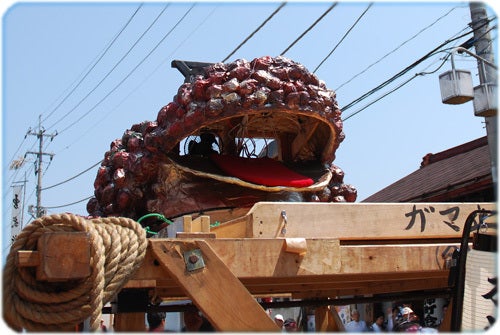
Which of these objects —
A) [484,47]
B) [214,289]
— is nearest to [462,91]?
[484,47]

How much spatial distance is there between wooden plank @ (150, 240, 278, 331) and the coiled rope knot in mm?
151

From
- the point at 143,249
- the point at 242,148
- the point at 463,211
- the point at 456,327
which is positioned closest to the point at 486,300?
the point at 456,327

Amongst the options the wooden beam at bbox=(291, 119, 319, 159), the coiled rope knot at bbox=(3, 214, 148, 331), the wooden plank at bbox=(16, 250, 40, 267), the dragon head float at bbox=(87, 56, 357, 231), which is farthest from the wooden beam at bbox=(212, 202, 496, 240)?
the wooden beam at bbox=(291, 119, 319, 159)

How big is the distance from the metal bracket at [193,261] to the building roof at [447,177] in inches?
381

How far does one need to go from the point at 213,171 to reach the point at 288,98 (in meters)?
0.77

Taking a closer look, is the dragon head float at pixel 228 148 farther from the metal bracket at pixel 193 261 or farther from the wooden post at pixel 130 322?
the metal bracket at pixel 193 261

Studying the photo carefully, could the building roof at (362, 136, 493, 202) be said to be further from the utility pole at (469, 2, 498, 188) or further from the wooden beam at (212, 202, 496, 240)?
the wooden beam at (212, 202, 496, 240)

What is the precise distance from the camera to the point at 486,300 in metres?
2.71

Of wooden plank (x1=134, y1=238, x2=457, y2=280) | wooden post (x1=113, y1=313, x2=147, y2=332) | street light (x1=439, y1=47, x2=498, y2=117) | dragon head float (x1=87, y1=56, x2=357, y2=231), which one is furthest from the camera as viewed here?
street light (x1=439, y1=47, x2=498, y2=117)

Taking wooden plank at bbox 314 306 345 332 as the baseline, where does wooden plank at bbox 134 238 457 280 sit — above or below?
above

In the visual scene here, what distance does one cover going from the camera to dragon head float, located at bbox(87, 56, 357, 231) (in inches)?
164

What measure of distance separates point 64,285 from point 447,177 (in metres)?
12.1

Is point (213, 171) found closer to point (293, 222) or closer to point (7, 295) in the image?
point (293, 222)

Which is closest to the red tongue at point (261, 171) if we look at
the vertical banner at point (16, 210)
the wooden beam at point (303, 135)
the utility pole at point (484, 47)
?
the wooden beam at point (303, 135)
